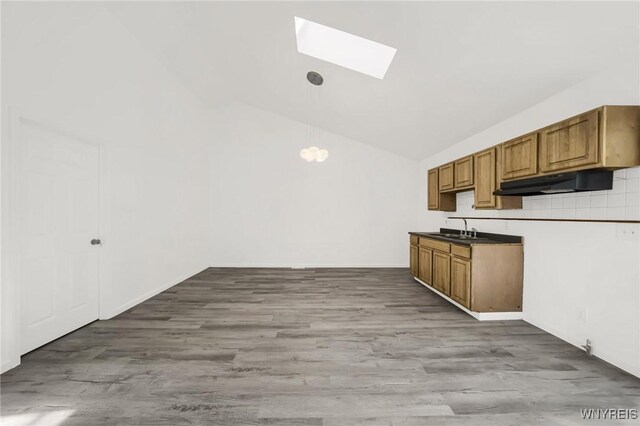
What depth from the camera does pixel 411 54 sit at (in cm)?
305

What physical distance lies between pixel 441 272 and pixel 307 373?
110 inches

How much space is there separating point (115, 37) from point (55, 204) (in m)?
2.21

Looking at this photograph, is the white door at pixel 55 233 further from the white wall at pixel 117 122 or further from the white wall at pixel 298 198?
the white wall at pixel 298 198

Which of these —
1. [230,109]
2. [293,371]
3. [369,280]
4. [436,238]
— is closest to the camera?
[293,371]

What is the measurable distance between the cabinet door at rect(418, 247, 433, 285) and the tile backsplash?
1.48 meters

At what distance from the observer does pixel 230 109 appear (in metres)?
6.47

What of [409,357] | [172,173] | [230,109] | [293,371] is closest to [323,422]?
[293,371]

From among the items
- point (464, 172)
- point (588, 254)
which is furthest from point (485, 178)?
point (588, 254)

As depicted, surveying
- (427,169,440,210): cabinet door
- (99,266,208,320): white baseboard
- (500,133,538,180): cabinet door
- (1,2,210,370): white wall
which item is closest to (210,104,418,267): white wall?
(1,2,210,370): white wall

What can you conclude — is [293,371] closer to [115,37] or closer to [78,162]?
[78,162]

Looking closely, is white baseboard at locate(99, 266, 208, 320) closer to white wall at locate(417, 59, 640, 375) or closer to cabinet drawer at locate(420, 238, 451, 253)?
cabinet drawer at locate(420, 238, 451, 253)

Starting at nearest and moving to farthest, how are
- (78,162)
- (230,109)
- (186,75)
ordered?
(78,162), (186,75), (230,109)

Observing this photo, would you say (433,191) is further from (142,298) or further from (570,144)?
(142,298)

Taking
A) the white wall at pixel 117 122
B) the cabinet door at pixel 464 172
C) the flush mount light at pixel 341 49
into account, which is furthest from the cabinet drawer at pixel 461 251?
the white wall at pixel 117 122
